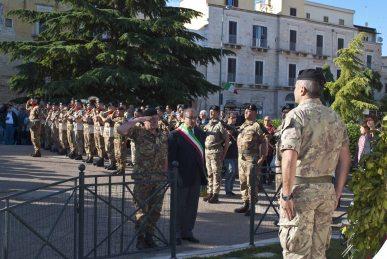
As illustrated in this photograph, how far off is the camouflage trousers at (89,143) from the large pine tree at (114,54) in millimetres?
7675

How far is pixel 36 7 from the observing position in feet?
134

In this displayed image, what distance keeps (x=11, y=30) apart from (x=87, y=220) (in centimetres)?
3590

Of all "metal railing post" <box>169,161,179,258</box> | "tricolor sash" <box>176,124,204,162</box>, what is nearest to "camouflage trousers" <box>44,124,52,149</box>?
"tricolor sash" <box>176,124,204,162</box>

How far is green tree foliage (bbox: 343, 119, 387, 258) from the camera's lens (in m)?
4.80

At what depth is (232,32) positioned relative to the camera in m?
52.9

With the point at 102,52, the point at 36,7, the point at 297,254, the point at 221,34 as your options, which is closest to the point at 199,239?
the point at 297,254

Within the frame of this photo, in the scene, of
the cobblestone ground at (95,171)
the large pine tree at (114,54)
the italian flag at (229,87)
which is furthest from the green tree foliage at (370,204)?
the italian flag at (229,87)

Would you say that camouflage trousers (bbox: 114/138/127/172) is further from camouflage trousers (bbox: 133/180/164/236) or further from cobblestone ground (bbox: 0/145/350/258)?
camouflage trousers (bbox: 133/180/164/236)

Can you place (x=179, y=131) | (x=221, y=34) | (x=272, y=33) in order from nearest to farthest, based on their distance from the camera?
(x=179, y=131)
(x=221, y=34)
(x=272, y=33)

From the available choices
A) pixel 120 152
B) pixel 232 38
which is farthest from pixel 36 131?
pixel 232 38

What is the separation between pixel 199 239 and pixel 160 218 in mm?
1044

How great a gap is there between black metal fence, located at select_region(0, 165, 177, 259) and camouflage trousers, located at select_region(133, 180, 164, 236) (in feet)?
0.05

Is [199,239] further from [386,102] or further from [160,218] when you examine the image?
[386,102]

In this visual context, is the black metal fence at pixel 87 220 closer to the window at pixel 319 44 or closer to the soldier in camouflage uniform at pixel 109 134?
the soldier in camouflage uniform at pixel 109 134
